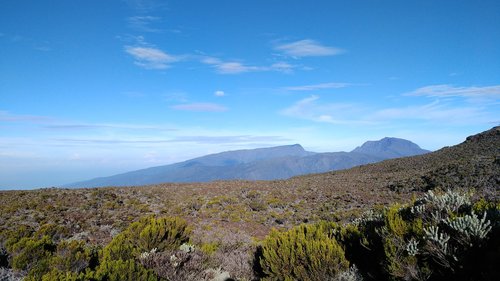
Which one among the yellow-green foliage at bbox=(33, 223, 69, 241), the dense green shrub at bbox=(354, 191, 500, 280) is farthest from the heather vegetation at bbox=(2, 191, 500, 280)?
the yellow-green foliage at bbox=(33, 223, 69, 241)

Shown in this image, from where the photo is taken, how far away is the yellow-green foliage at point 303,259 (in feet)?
20.4

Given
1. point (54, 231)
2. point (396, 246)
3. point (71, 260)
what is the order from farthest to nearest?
point (54, 231) < point (71, 260) < point (396, 246)

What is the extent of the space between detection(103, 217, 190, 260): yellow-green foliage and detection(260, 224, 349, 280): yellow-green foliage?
12.2 feet

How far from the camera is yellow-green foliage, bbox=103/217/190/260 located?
843cm

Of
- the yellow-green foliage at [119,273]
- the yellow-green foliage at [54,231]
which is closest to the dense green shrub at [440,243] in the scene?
the yellow-green foliage at [119,273]

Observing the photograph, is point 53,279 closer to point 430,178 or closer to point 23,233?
point 23,233

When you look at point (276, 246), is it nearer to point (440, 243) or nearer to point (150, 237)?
point (440, 243)

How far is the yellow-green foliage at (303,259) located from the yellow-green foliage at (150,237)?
3718 mm

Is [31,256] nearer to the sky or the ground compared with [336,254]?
nearer to the ground

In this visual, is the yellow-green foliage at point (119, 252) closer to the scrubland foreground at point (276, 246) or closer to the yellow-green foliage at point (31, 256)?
the scrubland foreground at point (276, 246)

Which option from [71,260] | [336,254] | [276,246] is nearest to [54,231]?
[71,260]

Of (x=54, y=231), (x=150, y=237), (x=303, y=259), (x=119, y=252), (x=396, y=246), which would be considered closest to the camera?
(x=396, y=246)

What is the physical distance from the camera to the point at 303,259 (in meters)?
6.54

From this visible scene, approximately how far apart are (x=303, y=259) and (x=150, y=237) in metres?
5.09
